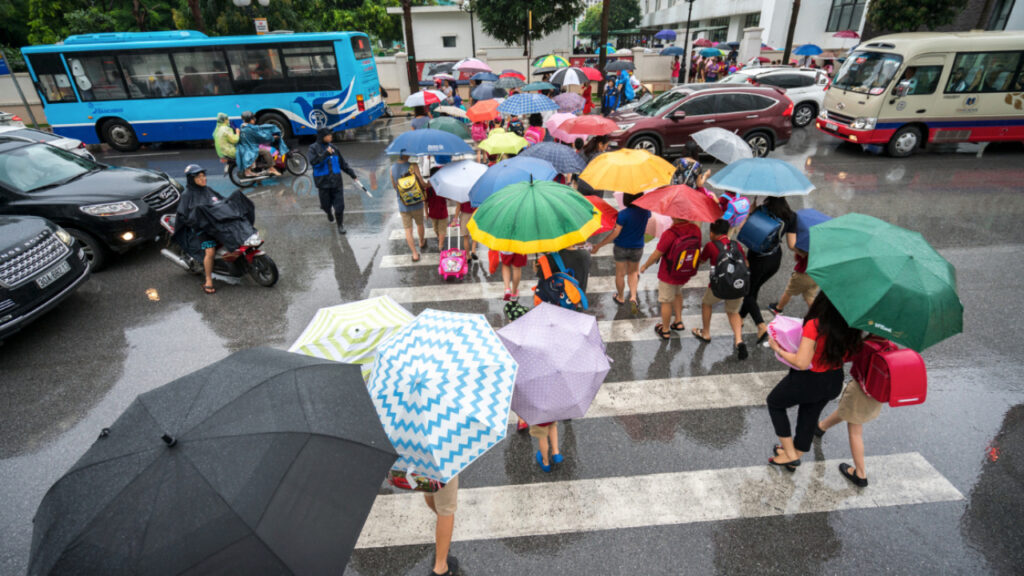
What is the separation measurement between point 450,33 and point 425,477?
40.8 meters

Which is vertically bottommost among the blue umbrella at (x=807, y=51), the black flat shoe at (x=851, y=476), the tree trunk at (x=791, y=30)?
the black flat shoe at (x=851, y=476)

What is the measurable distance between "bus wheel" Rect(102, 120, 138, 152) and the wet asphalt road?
950cm

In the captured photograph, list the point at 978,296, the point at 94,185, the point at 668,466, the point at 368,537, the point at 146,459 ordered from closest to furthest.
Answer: the point at 146,459 < the point at 368,537 < the point at 668,466 < the point at 978,296 < the point at 94,185

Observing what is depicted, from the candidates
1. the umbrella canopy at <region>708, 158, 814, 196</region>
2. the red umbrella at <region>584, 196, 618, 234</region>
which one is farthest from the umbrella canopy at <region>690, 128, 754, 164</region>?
the red umbrella at <region>584, 196, 618, 234</region>

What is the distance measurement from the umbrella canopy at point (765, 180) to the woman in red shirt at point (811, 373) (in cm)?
203

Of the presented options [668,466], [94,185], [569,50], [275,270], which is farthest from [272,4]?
[668,466]

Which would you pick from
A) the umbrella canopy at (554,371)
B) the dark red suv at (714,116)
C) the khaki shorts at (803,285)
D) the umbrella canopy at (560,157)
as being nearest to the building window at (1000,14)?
the dark red suv at (714,116)

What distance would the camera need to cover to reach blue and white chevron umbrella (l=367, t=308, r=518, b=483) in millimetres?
2600

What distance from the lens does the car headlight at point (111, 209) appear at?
7559 millimetres

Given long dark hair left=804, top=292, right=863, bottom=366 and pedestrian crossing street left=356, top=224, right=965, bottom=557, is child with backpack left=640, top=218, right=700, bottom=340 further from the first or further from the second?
long dark hair left=804, top=292, right=863, bottom=366

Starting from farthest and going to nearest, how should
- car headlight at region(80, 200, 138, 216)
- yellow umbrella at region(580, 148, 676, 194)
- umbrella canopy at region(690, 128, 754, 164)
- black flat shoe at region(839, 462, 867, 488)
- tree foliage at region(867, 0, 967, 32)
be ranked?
tree foliage at region(867, 0, 967, 32), car headlight at region(80, 200, 138, 216), umbrella canopy at region(690, 128, 754, 164), yellow umbrella at region(580, 148, 676, 194), black flat shoe at region(839, 462, 867, 488)

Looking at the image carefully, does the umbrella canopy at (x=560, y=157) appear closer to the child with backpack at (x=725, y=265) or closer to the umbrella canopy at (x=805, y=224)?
the child with backpack at (x=725, y=265)

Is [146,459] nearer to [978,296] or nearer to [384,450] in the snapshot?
[384,450]

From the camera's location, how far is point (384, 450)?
2.35 metres
